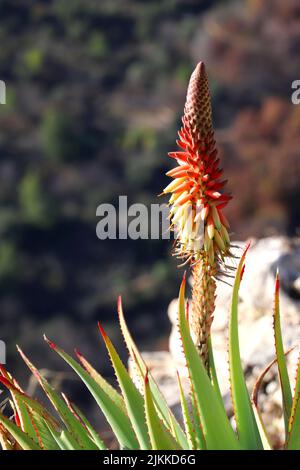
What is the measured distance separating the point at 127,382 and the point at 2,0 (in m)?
26.5

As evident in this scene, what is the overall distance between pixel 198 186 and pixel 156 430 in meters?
0.66

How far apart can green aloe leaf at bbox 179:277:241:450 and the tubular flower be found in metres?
0.20

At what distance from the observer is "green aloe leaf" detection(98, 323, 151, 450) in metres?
2.20

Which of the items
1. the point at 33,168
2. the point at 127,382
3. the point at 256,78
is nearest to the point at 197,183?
the point at 127,382

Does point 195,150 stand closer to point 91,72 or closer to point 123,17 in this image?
point 91,72

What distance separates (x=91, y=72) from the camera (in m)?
24.6

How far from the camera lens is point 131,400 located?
223 cm

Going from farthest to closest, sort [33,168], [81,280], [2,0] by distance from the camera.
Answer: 1. [2,0]
2. [33,168]
3. [81,280]

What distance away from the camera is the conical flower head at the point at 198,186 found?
201 centimetres
